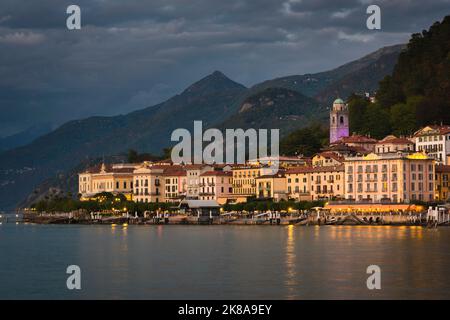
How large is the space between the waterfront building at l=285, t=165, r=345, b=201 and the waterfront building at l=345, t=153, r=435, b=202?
586 cm

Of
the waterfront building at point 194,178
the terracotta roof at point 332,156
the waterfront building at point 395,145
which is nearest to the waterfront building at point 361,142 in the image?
the terracotta roof at point 332,156

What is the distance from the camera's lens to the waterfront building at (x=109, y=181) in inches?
7313

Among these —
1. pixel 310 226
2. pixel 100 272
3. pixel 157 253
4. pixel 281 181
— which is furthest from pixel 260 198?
pixel 100 272

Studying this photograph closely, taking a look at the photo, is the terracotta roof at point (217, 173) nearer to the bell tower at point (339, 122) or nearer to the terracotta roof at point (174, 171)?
the terracotta roof at point (174, 171)

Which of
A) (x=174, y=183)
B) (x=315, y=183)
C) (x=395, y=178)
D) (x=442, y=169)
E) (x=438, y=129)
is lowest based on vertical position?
(x=315, y=183)

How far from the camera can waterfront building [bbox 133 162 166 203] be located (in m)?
174

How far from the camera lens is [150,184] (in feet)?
572

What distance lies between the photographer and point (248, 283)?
54.6 m

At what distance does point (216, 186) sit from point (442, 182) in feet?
126

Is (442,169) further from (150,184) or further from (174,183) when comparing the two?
(150,184)

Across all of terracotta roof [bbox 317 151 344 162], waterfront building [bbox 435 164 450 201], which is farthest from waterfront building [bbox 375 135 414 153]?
waterfront building [bbox 435 164 450 201]

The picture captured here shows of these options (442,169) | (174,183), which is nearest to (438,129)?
(442,169)
